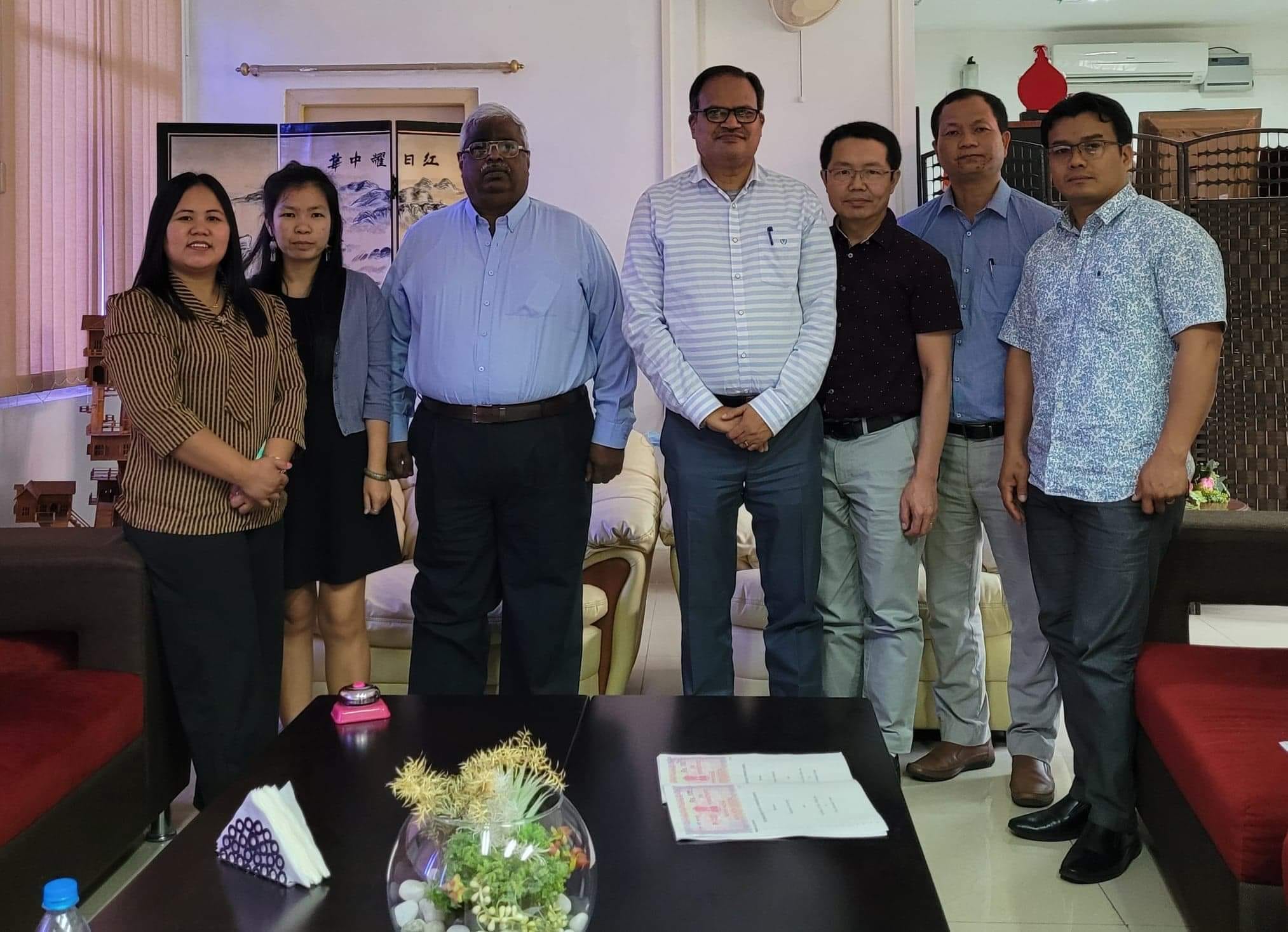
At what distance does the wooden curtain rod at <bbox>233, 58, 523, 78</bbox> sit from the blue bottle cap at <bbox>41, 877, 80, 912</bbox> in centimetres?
474

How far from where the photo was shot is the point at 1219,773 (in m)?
1.87

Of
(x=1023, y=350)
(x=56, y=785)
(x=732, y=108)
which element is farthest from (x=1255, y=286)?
(x=56, y=785)

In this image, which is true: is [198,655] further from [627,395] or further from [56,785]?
[627,395]

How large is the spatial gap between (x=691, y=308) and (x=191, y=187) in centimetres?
114

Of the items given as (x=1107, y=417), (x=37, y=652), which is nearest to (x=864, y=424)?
(x=1107, y=417)

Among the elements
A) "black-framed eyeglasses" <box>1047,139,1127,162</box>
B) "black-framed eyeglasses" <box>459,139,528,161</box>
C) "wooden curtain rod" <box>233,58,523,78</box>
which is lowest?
"black-framed eyeglasses" <box>1047,139,1127,162</box>

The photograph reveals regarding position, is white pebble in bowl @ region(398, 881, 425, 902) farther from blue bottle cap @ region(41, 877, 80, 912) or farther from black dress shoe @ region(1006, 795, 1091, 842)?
black dress shoe @ region(1006, 795, 1091, 842)

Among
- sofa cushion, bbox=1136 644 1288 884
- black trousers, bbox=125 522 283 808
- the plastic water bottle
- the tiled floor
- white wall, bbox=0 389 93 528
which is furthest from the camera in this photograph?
white wall, bbox=0 389 93 528

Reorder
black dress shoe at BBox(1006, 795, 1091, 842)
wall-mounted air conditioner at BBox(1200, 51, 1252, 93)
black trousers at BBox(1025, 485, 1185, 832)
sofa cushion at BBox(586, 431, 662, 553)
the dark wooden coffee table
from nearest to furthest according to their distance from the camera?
1. the dark wooden coffee table
2. black trousers at BBox(1025, 485, 1185, 832)
3. black dress shoe at BBox(1006, 795, 1091, 842)
4. sofa cushion at BBox(586, 431, 662, 553)
5. wall-mounted air conditioner at BBox(1200, 51, 1252, 93)

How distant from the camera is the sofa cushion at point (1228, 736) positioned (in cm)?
176

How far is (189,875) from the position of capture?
1396 millimetres

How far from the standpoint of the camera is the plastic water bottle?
1084 mm

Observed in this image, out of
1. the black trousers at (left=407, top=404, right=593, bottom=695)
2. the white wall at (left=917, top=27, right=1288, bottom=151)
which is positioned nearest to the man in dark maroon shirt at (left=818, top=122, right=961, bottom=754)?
the black trousers at (left=407, top=404, right=593, bottom=695)

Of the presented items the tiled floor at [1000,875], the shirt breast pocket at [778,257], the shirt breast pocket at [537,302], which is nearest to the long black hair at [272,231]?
the shirt breast pocket at [537,302]
